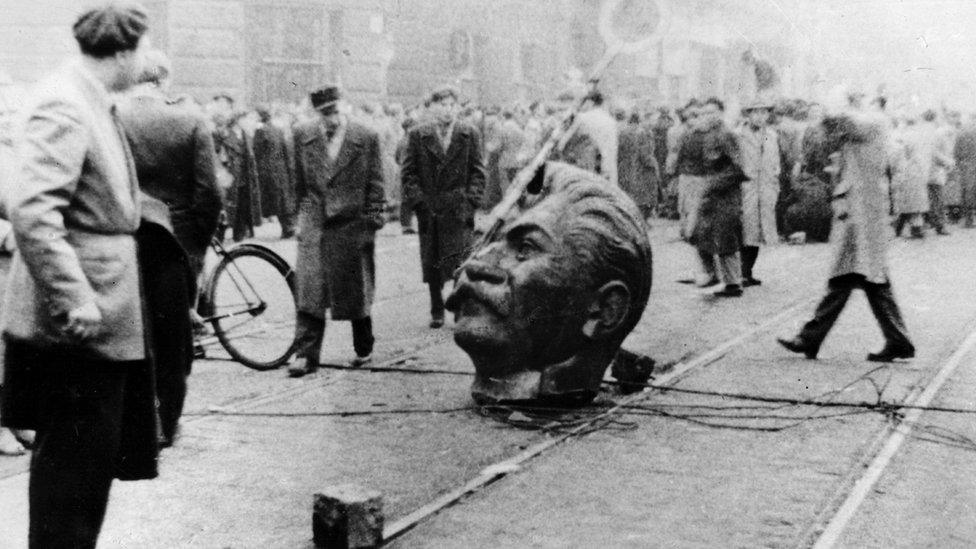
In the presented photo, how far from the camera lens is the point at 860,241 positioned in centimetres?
957

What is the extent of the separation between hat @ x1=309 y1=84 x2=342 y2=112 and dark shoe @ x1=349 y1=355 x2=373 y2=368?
171 centimetres

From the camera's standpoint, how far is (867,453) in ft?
22.7

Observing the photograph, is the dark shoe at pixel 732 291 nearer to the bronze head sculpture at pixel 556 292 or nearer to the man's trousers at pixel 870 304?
the man's trousers at pixel 870 304

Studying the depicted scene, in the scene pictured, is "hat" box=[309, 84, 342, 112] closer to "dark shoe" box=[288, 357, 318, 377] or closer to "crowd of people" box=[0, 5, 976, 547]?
"crowd of people" box=[0, 5, 976, 547]

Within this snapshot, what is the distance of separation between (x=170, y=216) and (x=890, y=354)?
5.28 metres

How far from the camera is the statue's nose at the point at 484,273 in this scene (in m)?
7.55

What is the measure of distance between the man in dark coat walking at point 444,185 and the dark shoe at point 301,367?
8.32 ft

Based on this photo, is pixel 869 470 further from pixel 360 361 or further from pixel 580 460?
pixel 360 361

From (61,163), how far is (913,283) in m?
12.0

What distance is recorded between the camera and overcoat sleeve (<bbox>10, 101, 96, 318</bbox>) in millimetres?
3994

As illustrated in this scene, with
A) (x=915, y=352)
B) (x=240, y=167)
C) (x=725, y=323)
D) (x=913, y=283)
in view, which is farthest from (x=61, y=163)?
(x=240, y=167)

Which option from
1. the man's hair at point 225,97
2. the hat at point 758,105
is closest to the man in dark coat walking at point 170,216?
the hat at point 758,105

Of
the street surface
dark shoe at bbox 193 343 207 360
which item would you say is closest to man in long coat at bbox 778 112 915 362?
the street surface

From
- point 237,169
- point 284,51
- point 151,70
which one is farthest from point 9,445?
point 284,51
